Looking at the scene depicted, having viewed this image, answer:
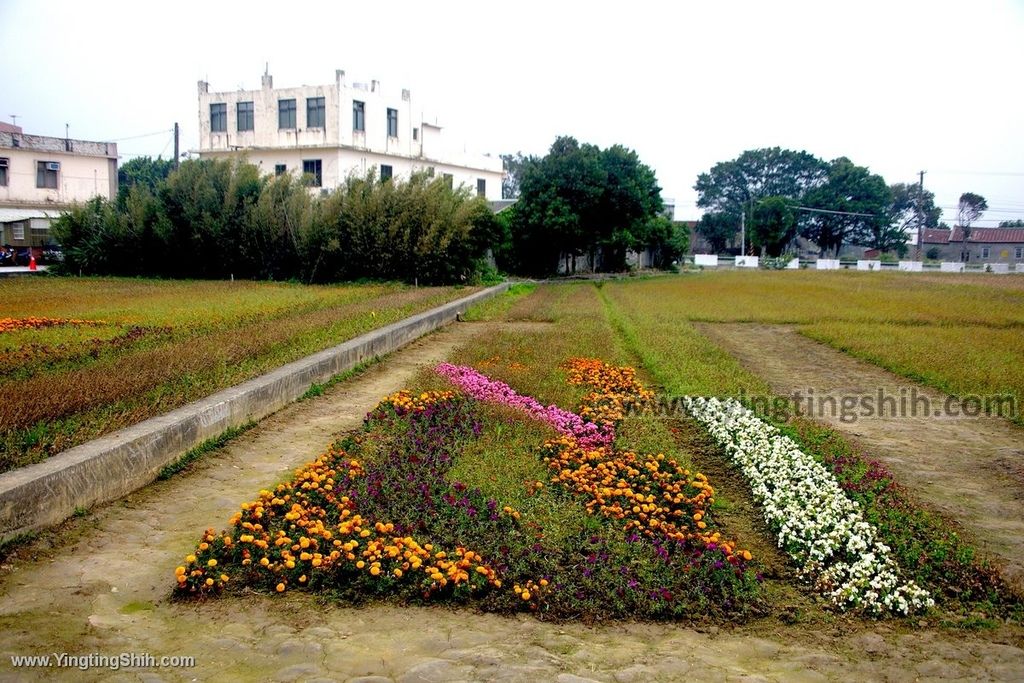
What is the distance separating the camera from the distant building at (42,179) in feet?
111

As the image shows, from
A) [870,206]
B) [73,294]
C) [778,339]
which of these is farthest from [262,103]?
[870,206]

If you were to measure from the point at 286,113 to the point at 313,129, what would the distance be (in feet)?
6.06

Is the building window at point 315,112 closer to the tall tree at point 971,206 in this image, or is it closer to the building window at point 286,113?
the building window at point 286,113

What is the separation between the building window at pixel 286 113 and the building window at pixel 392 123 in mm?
4790

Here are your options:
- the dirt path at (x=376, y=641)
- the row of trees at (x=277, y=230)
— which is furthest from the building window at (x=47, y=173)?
the dirt path at (x=376, y=641)

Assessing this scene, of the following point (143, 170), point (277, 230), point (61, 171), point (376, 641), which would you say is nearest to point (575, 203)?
point (277, 230)

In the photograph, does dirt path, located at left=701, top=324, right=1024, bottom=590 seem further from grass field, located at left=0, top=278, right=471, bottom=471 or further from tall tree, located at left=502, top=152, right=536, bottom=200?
tall tree, located at left=502, top=152, right=536, bottom=200

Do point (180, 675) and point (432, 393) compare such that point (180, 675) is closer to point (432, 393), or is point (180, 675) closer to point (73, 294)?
point (432, 393)

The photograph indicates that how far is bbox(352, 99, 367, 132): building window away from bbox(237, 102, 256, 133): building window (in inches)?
200

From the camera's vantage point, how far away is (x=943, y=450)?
6.40 m

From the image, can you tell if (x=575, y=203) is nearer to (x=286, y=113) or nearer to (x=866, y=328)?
(x=286, y=113)

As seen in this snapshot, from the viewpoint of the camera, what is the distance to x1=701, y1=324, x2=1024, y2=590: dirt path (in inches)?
186

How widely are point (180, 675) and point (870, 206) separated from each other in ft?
248

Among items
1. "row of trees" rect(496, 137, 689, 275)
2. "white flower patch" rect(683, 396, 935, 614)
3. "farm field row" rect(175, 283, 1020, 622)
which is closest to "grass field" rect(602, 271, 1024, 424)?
"white flower patch" rect(683, 396, 935, 614)
